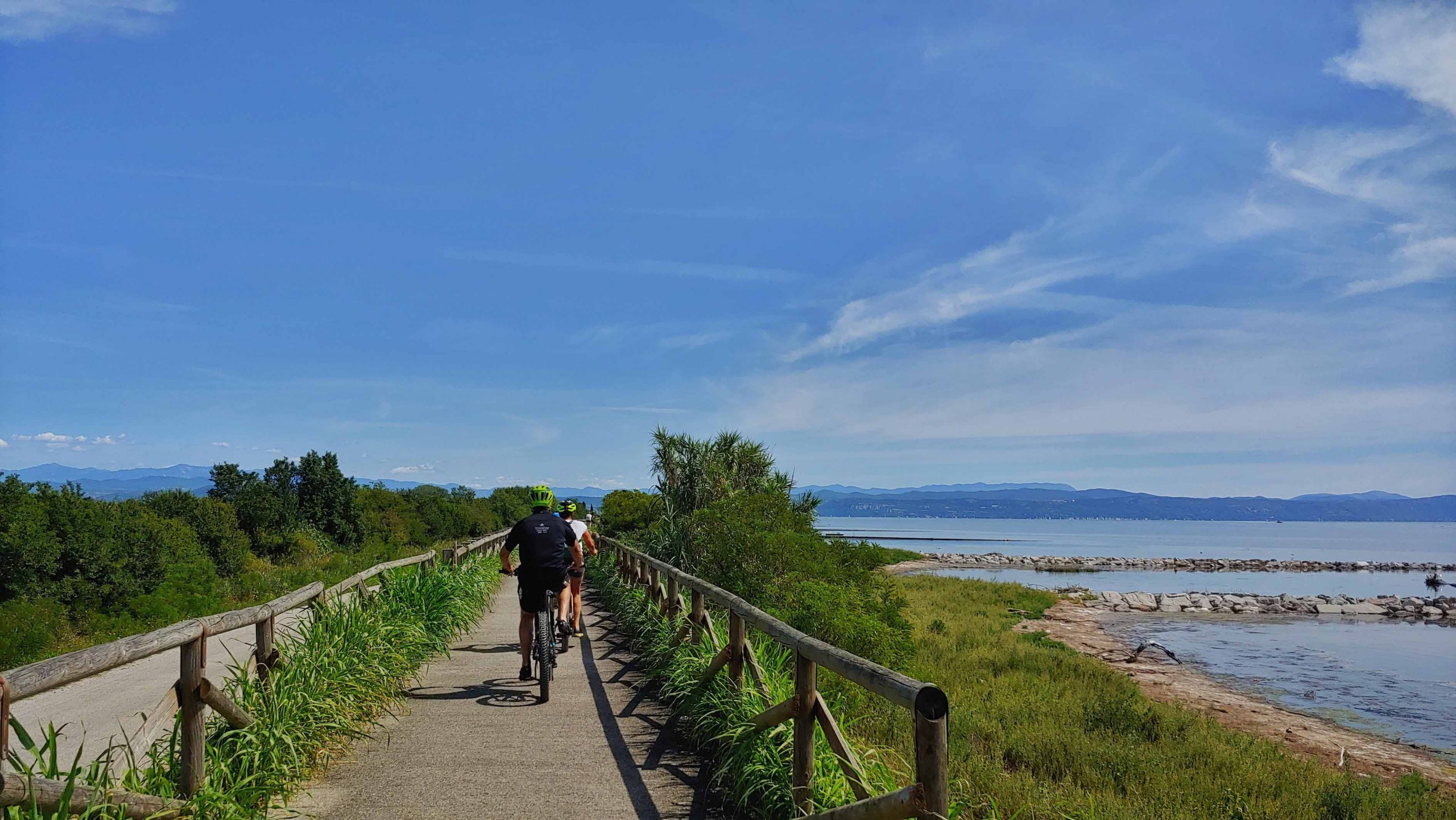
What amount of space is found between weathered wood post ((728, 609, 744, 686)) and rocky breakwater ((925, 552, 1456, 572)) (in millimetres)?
65895

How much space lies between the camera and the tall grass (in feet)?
17.5

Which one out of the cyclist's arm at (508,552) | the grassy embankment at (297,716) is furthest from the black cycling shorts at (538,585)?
the grassy embankment at (297,716)

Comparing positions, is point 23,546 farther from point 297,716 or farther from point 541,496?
point 297,716

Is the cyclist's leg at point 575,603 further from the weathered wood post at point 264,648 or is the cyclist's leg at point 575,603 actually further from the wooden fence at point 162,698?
the weathered wood post at point 264,648

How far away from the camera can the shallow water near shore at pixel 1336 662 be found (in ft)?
61.0

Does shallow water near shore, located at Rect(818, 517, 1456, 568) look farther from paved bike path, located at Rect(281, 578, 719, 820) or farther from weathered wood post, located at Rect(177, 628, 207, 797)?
weathered wood post, located at Rect(177, 628, 207, 797)

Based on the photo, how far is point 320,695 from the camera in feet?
22.5

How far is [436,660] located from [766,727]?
6.32 metres

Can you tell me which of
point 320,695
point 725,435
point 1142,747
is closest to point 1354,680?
point 1142,747

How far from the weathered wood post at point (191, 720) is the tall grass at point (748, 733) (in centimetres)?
303

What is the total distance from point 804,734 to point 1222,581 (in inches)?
2539

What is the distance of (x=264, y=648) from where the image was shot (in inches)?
258

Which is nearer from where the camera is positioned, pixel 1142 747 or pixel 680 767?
pixel 680 767

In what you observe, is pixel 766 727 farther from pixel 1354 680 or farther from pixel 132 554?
pixel 1354 680
